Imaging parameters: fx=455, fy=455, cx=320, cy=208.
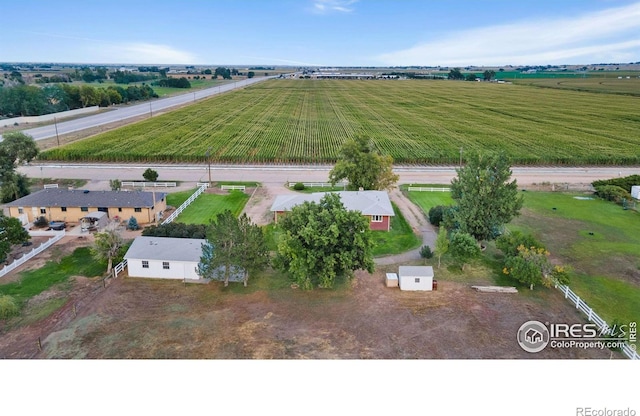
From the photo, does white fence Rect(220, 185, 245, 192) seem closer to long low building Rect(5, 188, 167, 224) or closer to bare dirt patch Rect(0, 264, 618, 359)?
long low building Rect(5, 188, 167, 224)

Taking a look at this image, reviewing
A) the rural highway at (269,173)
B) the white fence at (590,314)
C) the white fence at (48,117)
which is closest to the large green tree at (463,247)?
the white fence at (590,314)

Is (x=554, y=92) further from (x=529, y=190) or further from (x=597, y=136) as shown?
(x=529, y=190)

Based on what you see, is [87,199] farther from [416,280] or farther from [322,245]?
[416,280]

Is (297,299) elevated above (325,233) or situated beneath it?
situated beneath

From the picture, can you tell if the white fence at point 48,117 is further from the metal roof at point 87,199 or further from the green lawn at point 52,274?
the green lawn at point 52,274

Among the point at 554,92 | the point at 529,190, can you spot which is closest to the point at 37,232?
the point at 529,190

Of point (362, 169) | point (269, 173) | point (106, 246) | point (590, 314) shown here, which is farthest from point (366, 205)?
point (269, 173)
